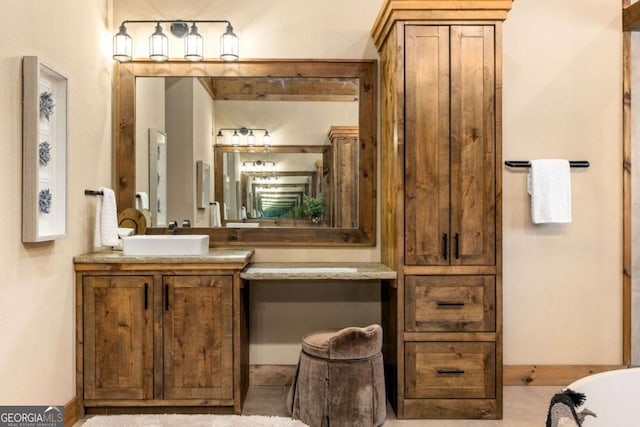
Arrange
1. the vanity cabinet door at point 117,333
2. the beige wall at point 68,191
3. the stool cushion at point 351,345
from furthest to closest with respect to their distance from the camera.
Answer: the vanity cabinet door at point 117,333
the stool cushion at point 351,345
the beige wall at point 68,191

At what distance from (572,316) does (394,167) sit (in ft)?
5.70

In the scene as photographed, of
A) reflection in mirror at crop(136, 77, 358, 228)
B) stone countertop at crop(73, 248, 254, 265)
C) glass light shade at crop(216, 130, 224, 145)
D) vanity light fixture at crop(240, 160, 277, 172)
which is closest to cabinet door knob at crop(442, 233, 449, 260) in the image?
reflection in mirror at crop(136, 77, 358, 228)

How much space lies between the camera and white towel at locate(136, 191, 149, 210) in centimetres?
335

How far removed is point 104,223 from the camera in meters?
2.92

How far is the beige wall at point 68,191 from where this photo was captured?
212cm

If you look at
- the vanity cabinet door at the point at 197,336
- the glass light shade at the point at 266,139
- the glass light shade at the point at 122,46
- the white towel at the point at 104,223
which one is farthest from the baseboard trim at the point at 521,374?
the glass light shade at the point at 122,46

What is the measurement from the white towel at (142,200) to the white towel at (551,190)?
2.65 meters

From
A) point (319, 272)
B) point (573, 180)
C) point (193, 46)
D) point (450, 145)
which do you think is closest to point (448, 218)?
point (450, 145)

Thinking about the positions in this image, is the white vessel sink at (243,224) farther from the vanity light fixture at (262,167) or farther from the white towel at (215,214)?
the vanity light fixture at (262,167)

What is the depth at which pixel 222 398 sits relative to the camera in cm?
276

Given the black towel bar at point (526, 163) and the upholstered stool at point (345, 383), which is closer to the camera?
the upholstered stool at point (345, 383)

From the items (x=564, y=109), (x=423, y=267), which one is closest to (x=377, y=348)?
(x=423, y=267)

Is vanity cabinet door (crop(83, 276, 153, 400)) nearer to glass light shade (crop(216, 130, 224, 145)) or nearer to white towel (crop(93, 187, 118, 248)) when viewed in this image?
white towel (crop(93, 187, 118, 248))

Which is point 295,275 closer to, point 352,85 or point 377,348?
point 377,348
